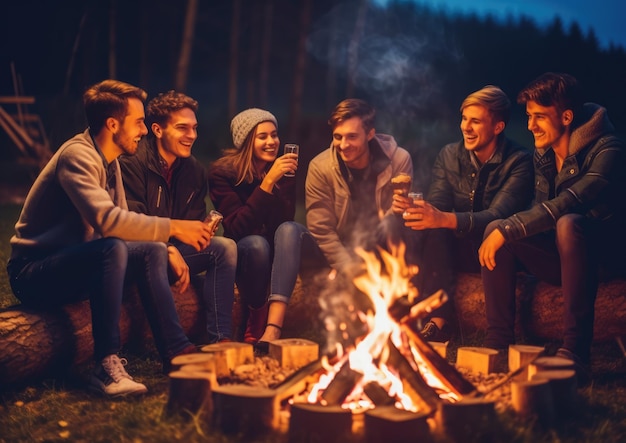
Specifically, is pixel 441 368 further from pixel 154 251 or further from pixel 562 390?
pixel 154 251

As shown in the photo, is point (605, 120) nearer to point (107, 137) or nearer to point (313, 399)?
point (313, 399)

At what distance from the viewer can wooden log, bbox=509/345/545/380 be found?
202 inches

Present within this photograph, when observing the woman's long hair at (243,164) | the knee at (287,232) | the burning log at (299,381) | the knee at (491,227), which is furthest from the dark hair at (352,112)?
the burning log at (299,381)

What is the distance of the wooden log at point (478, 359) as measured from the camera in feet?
17.7

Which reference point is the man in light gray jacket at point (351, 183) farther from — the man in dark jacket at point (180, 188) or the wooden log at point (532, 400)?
the wooden log at point (532, 400)

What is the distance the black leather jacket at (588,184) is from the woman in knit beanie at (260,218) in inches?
64.8

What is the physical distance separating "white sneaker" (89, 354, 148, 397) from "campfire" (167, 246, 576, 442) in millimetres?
505

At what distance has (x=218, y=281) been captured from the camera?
623cm

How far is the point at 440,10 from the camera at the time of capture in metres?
43.2

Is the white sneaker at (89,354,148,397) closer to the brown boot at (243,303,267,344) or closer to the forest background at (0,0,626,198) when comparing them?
the brown boot at (243,303,267,344)

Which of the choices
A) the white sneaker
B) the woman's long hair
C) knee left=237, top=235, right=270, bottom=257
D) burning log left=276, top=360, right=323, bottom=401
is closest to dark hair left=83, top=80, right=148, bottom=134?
the woman's long hair

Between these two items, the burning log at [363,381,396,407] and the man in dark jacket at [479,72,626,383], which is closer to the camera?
the burning log at [363,381,396,407]

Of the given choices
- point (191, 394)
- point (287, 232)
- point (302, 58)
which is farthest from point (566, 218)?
point (302, 58)

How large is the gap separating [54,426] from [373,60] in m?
51.8
